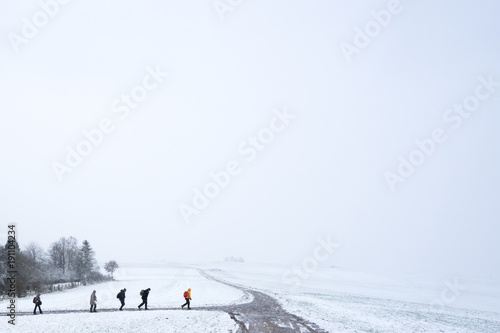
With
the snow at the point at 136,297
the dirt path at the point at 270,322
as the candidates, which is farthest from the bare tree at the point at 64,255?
the dirt path at the point at 270,322

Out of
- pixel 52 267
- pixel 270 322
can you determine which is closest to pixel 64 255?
pixel 52 267

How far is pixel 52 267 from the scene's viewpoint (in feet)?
311

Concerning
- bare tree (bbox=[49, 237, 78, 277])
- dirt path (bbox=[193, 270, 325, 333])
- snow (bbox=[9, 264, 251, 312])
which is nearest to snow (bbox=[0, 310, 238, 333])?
dirt path (bbox=[193, 270, 325, 333])

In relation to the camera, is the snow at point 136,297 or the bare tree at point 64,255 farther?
the bare tree at point 64,255

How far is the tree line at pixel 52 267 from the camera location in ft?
182

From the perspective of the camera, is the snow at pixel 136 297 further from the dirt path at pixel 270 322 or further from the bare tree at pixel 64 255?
the bare tree at pixel 64 255

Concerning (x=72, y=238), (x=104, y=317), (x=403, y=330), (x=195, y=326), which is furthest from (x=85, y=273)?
(x=403, y=330)

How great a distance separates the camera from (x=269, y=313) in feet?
103

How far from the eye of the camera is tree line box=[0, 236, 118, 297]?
5550cm

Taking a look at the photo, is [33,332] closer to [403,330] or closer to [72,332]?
[72,332]

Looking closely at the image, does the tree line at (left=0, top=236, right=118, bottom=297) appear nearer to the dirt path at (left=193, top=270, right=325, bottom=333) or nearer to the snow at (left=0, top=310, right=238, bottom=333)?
the snow at (left=0, top=310, right=238, bottom=333)

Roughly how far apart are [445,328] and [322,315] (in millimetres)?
10436

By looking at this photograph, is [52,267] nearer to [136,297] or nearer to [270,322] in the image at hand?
[136,297]

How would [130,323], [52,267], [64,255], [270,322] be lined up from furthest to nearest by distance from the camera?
1. [64,255]
2. [52,267]
3. [270,322]
4. [130,323]
